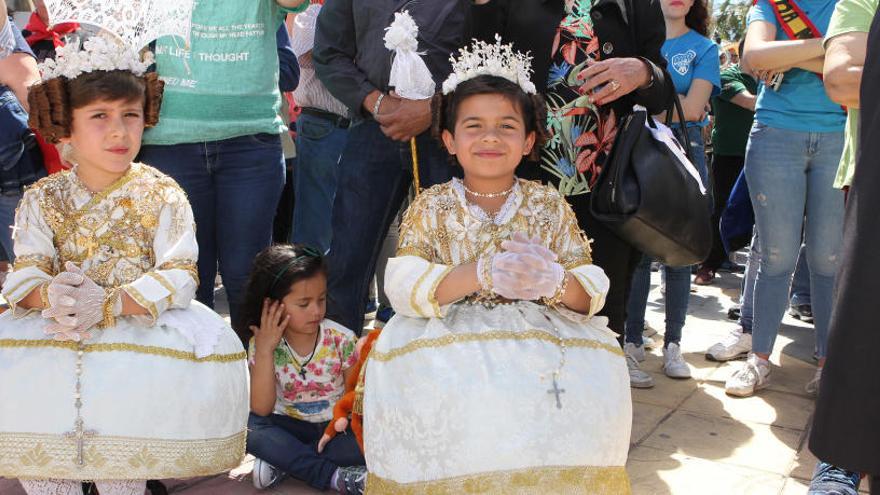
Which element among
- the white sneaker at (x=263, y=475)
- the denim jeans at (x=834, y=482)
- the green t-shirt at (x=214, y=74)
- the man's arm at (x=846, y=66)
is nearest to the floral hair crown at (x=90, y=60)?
the green t-shirt at (x=214, y=74)

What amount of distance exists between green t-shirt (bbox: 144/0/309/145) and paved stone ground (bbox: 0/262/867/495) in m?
1.27

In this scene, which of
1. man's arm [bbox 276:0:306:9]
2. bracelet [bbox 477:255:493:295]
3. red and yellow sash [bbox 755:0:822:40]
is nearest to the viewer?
bracelet [bbox 477:255:493:295]

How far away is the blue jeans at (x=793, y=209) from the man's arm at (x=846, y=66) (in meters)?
1.41

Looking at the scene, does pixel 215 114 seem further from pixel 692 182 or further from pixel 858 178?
pixel 858 178

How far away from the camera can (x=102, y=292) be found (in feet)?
8.74

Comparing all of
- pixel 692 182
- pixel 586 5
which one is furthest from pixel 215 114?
pixel 692 182

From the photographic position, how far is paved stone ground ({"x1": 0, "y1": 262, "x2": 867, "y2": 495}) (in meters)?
3.15

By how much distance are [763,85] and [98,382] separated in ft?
10.4

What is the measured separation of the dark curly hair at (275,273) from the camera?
3262 millimetres

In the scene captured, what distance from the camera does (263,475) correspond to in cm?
309

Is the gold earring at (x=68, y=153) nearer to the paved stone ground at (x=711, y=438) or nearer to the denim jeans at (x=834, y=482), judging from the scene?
the paved stone ground at (x=711, y=438)

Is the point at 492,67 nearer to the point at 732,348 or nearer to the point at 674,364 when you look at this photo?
the point at 674,364

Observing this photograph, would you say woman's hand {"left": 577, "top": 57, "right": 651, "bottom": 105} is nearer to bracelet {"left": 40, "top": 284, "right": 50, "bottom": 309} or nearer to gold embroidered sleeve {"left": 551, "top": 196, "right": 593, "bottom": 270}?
gold embroidered sleeve {"left": 551, "top": 196, "right": 593, "bottom": 270}

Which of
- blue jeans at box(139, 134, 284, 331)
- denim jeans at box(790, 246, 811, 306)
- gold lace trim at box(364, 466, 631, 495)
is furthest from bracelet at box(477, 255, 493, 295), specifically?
denim jeans at box(790, 246, 811, 306)
